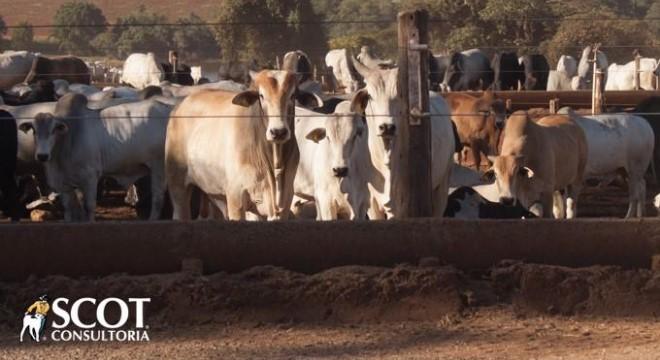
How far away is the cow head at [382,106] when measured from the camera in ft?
37.5

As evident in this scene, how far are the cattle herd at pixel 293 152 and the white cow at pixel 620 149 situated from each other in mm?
20

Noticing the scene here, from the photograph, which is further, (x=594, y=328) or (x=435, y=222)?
(x=435, y=222)

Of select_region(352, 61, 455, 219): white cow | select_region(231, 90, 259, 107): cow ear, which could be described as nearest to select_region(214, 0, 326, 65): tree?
select_region(352, 61, 455, 219): white cow

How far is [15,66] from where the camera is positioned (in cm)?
3591

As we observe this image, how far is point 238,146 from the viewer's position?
11469mm

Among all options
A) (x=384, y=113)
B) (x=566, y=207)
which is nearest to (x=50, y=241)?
(x=384, y=113)

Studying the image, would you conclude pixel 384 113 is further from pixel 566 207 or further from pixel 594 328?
pixel 566 207

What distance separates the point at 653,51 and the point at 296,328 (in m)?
51.6

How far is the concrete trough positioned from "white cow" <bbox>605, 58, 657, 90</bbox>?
29.4 meters

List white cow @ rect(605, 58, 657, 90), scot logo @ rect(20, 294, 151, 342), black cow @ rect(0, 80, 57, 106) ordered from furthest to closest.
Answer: white cow @ rect(605, 58, 657, 90), black cow @ rect(0, 80, 57, 106), scot logo @ rect(20, 294, 151, 342)

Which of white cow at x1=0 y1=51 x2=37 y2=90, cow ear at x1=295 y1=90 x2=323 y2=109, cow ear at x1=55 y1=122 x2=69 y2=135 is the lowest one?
white cow at x1=0 y1=51 x2=37 y2=90

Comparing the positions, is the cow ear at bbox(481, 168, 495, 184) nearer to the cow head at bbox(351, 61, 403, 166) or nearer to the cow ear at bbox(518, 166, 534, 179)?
the cow ear at bbox(518, 166, 534, 179)

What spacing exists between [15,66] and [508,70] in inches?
467

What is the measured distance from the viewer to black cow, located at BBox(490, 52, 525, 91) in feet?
117
